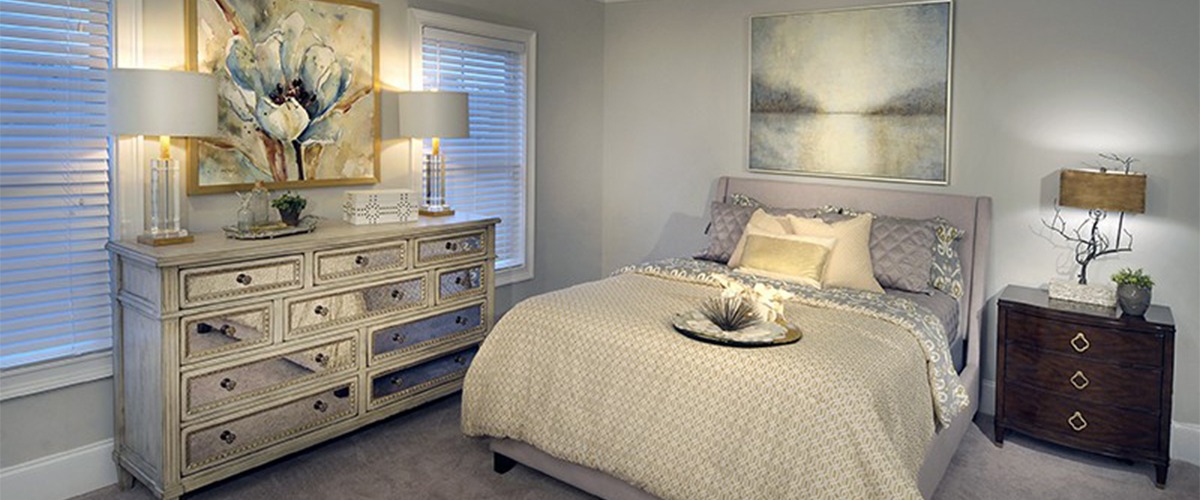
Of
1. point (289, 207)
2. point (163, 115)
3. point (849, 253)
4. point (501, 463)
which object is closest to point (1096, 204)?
point (849, 253)

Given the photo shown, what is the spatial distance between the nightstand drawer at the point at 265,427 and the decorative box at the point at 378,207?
751 mm

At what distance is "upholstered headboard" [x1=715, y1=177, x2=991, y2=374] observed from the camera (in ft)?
12.9

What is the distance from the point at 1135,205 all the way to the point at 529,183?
10.2ft

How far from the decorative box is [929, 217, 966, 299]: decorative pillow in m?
2.53

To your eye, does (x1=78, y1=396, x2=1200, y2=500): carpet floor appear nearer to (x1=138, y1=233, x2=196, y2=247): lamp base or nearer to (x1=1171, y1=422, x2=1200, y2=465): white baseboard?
(x1=1171, y1=422, x2=1200, y2=465): white baseboard

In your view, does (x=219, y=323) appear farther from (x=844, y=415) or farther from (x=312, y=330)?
(x=844, y=415)

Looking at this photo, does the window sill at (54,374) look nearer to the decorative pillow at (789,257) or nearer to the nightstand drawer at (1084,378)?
the decorative pillow at (789,257)

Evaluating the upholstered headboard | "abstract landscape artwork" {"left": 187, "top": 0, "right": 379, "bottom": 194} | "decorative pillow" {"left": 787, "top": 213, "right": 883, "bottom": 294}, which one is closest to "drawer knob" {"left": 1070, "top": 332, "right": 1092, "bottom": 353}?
the upholstered headboard

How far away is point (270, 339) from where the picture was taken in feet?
10.2

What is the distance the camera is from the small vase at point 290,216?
3.34 m

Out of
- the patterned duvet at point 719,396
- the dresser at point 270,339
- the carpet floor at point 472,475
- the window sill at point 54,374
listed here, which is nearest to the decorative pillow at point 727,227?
the patterned duvet at point 719,396

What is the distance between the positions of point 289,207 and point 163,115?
653mm

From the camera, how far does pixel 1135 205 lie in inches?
131

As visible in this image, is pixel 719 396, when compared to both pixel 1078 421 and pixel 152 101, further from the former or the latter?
pixel 152 101
